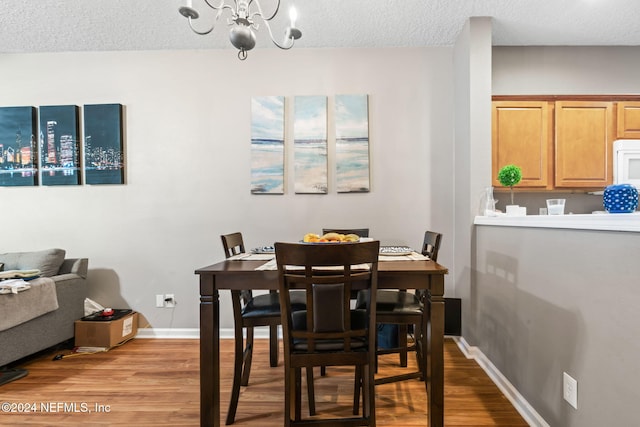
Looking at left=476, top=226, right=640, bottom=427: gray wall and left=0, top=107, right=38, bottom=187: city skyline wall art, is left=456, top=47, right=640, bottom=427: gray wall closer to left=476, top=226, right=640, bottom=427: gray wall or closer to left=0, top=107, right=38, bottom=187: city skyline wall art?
left=476, top=226, right=640, bottom=427: gray wall

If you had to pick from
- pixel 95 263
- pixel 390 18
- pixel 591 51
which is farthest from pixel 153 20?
pixel 591 51

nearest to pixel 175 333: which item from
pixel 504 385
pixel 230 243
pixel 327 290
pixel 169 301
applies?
pixel 169 301

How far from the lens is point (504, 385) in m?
1.96

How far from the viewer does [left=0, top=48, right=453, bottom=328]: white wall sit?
2936 mm

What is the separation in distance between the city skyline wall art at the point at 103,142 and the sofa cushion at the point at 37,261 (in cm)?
77

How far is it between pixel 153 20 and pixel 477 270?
3273 millimetres

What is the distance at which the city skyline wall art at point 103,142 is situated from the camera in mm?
2961

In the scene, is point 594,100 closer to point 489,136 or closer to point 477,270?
point 489,136

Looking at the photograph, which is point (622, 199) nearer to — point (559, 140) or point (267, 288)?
point (267, 288)

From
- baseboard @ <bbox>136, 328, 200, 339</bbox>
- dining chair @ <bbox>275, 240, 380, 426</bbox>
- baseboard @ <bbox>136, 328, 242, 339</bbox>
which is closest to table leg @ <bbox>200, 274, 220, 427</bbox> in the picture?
dining chair @ <bbox>275, 240, 380, 426</bbox>

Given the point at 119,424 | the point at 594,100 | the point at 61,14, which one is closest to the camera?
the point at 119,424

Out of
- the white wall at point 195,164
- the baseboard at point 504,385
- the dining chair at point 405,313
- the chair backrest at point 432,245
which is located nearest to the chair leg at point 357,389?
the dining chair at point 405,313

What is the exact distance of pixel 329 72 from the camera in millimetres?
2953

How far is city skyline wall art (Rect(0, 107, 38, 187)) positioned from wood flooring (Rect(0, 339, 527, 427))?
1691 mm
